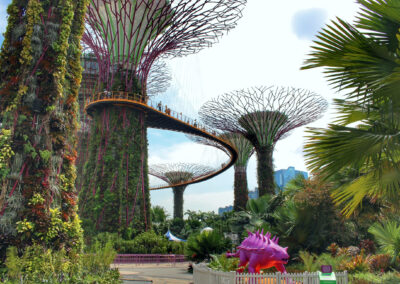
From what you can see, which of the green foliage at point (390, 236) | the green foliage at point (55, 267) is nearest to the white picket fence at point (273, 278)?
the green foliage at point (55, 267)

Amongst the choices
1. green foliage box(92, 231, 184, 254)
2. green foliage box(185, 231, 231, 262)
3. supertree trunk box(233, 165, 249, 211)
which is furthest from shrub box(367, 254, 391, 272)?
supertree trunk box(233, 165, 249, 211)

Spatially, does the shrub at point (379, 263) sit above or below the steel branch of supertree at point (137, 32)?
below

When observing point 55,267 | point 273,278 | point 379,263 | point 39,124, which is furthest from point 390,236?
point 39,124

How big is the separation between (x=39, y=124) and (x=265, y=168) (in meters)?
32.8

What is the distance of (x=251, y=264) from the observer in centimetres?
1061

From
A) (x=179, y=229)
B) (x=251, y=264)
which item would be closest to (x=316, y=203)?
(x=251, y=264)

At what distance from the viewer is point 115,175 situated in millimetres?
28078

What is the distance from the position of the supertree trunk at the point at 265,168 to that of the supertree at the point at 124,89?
A: 14.2 metres

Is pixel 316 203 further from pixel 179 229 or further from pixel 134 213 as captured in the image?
pixel 179 229

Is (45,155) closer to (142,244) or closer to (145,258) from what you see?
(145,258)

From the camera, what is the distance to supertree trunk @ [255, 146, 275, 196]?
126 ft

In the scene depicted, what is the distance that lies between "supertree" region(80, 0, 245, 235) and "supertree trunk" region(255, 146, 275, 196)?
14.2 m

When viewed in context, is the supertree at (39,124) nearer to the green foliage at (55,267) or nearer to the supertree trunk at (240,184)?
the green foliage at (55,267)

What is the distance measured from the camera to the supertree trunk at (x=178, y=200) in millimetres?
61938
